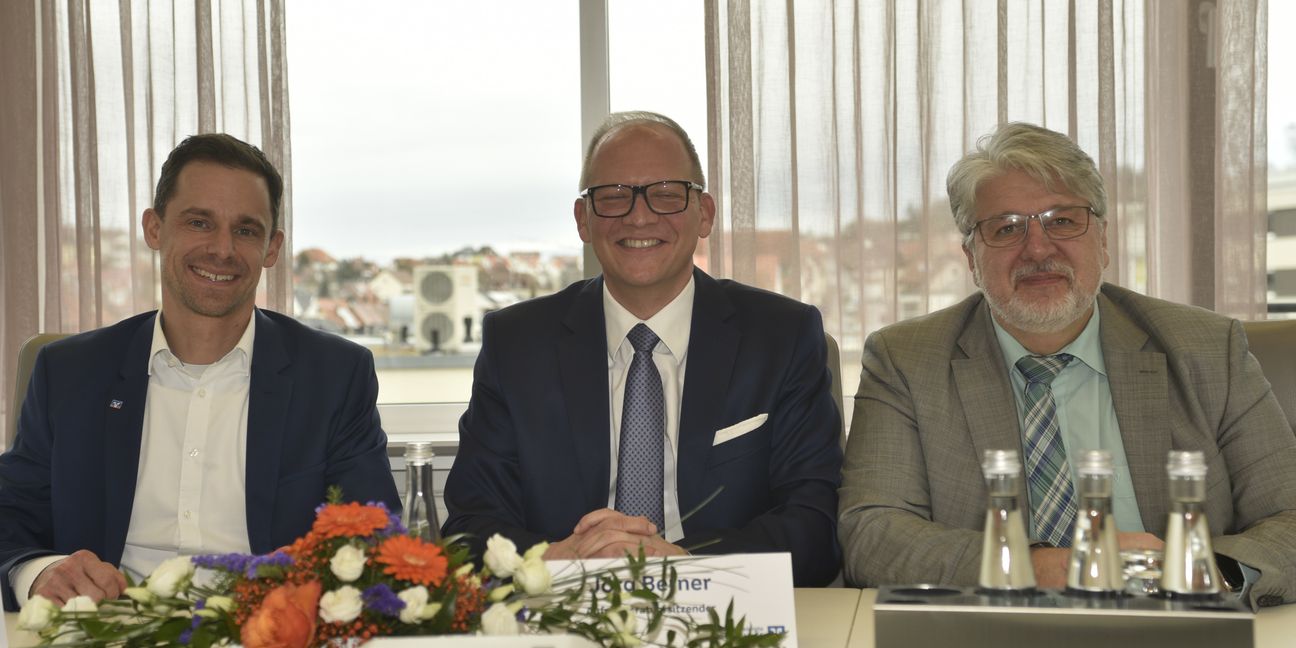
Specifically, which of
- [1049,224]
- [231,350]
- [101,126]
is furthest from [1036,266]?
[101,126]

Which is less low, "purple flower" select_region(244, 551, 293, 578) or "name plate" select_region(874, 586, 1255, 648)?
"purple flower" select_region(244, 551, 293, 578)

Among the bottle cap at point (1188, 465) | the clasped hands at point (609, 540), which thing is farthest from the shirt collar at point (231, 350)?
the bottle cap at point (1188, 465)

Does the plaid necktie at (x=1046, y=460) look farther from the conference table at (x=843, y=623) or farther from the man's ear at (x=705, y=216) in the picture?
the man's ear at (x=705, y=216)

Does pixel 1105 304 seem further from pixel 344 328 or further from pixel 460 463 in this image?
pixel 344 328

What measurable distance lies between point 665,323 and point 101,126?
8.36ft

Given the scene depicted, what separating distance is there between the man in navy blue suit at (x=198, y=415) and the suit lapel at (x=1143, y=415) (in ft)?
4.96

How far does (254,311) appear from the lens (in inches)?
102

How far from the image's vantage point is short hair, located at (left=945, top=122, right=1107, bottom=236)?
230 centimetres

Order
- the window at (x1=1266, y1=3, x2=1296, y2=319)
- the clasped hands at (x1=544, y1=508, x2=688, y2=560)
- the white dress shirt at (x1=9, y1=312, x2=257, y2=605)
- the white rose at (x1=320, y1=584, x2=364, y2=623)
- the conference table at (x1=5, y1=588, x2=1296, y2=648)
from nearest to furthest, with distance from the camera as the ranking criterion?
the white rose at (x1=320, y1=584, x2=364, y2=623), the conference table at (x1=5, y1=588, x2=1296, y2=648), the clasped hands at (x1=544, y1=508, x2=688, y2=560), the white dress shirt at (x1=9, y1=312, x2=257, y2=605), the window at (x1=1266, y1=3, x2=1296, y2=319)

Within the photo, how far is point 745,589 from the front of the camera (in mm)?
1501

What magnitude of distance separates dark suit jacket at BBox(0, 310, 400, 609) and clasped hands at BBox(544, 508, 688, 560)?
64 centimetres

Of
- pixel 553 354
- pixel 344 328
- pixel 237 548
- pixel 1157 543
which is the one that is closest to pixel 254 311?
pixel 237 548

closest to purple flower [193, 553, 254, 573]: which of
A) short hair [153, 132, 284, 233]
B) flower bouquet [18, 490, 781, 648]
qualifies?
flower bouquet [18, 490, 781, 648]

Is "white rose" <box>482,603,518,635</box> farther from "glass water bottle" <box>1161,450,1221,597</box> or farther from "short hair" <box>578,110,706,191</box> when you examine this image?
"short hair" <box>578,110,706,191</box>
